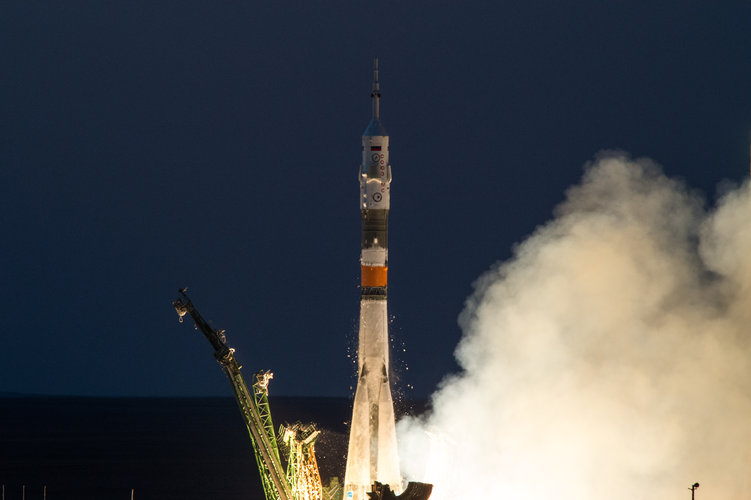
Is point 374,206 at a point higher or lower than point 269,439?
higher

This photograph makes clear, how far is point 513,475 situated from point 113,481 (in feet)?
230

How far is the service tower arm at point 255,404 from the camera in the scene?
52.5m

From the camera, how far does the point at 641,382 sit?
5741cm

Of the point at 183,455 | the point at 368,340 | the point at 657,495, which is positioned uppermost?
the point at 183,455

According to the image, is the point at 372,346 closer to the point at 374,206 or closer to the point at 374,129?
the point at 374,206

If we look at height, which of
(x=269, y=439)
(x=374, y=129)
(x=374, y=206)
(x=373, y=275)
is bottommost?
(x=269, y=439)

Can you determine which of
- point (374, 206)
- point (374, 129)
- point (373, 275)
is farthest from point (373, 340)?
point (374, 129)

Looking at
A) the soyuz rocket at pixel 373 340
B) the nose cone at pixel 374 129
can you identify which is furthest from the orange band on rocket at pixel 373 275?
the nose cone at pixel 374 129

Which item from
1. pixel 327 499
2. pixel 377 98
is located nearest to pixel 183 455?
pixel 327 499

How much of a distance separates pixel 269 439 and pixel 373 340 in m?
7.15

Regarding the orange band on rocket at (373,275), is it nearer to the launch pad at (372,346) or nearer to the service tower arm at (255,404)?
the launch pad at (372,346)

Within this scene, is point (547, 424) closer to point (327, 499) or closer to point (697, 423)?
point (697, 423)

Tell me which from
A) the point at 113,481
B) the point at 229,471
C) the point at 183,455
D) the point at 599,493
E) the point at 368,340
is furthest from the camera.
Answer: the point at 183,455

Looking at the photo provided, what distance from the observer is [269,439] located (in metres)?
55.0
